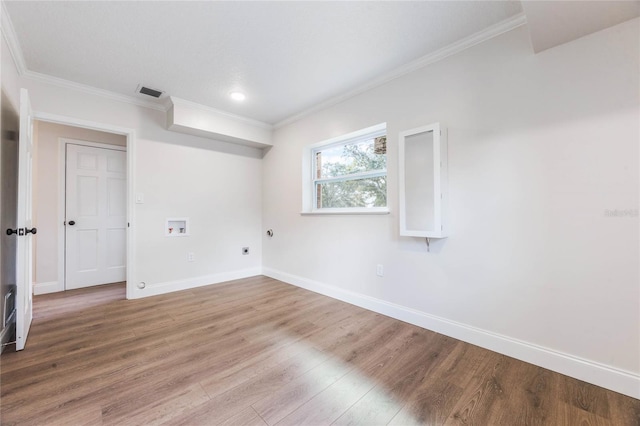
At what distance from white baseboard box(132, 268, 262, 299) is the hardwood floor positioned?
25.4 inches

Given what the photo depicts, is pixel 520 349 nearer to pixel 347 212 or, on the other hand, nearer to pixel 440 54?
pixel 347 212

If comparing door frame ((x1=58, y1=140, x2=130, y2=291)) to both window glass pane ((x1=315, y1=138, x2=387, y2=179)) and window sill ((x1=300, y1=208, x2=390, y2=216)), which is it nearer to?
window sill ((x1=300, y1=208, x2=390, y2=216))

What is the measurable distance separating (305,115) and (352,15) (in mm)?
1796

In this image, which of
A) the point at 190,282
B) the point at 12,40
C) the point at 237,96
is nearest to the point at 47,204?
the point at 190,282

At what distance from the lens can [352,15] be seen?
6.05ft

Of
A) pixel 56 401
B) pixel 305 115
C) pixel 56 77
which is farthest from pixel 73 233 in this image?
pixel 305 115

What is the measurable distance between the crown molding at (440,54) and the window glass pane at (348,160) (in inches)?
21.9

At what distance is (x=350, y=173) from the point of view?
327cm

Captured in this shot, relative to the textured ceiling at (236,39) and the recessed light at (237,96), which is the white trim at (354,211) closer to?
the textured ceiling at (236,39)

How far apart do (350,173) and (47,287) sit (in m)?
4.22

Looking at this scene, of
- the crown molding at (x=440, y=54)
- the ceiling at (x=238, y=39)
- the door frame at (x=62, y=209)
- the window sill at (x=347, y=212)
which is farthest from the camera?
the door frame at (x=62, y=209)

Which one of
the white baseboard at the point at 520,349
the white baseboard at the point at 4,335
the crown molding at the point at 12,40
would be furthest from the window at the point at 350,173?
the white baseboard at the point at 4,335

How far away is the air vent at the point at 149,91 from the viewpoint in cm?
288

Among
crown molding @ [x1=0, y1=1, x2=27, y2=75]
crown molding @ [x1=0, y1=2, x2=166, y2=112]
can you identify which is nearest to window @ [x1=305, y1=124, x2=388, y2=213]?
crown molding @ [x1=0, y1=2, x2=166, y2=112]
